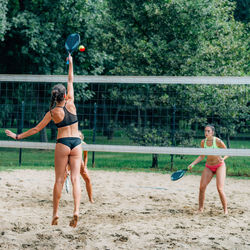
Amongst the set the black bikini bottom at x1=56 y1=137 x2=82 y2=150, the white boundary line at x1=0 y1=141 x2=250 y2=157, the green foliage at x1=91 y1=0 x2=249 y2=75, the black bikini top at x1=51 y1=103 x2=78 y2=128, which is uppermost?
the green foliage at x1=91 y1=0 x2=249 y2=75

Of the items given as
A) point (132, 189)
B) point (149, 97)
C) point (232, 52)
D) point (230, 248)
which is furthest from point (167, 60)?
point (230, 248)

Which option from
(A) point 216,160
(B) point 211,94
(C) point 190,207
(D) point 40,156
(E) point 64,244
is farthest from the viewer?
(D) point 40,156

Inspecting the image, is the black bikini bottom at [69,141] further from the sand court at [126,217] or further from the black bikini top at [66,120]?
the sand court at [126,217]

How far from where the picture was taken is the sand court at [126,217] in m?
4.34

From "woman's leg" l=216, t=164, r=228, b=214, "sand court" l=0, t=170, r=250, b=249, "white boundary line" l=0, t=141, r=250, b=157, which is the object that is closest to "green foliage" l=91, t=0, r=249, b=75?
"sand court" l=0, t=170, r=250, b=249

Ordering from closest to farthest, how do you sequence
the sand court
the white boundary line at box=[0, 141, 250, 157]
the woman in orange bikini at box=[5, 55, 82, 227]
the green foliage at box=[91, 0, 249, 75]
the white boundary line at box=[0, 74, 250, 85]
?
the sand court → the woman in orange bikini at box=[5, 55, 82, 227] → the white boundary line at box=[0, 141, 250, 157] → the white boundary line at box=[0, 74, 250, 85] → the green foliage at box=[91, 0, 249, 75]

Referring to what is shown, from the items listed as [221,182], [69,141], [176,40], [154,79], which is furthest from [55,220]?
[176,40]

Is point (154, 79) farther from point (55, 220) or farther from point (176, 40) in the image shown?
point (176, 40)

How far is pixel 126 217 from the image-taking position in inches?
221

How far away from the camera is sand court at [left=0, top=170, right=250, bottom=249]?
4344mm

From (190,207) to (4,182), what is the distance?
12.9 ft

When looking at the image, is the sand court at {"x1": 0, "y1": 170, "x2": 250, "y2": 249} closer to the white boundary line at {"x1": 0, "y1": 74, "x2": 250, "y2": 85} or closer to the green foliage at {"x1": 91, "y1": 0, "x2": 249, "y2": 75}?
the white boundary line at {"x1": 0, "y1": 74, "x2": 250, "y2": 85}

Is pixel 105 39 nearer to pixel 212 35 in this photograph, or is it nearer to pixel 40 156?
pixel 212 35

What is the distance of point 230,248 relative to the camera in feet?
13.8
